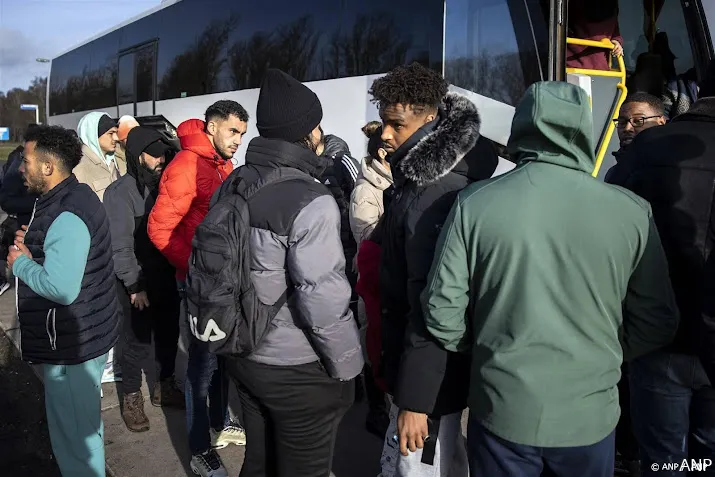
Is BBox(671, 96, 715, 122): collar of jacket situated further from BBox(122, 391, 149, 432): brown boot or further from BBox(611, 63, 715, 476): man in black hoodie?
BBox(122, 391, 149, 432): brown boot

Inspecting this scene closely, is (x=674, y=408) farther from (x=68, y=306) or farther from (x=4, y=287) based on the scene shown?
(x=4, y=287)

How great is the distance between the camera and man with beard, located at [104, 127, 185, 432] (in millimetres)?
3961

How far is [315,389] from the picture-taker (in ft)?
7.50

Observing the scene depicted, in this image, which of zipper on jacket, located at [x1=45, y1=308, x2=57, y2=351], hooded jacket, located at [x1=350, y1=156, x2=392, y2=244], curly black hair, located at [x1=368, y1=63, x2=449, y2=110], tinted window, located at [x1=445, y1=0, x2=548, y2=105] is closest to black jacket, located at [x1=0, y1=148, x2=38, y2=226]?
zipper on jacket, located at [x1=45, y1=308, x2=57, y2=351]

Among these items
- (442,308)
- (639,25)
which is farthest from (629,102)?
(639,25)

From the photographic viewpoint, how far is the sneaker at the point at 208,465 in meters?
3.30

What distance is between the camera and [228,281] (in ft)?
6.95

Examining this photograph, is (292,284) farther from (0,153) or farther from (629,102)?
(0,153)

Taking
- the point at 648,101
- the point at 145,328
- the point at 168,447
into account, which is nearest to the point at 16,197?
the point at 145,328

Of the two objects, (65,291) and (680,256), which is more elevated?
(680,256)

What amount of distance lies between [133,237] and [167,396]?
1188 millimetres

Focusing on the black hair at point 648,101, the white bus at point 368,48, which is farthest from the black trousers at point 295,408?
the white bus at point 368,48

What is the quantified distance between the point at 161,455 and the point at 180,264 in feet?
3.81

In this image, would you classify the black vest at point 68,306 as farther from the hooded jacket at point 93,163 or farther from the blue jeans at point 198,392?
the hooded jacket at point 93,163
